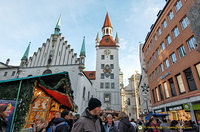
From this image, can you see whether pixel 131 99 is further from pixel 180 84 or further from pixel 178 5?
pixel 178 5

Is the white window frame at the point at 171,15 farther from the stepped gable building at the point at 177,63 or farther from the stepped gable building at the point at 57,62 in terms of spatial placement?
the stepped gable building at the point at 57,62

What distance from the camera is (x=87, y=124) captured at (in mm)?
2049

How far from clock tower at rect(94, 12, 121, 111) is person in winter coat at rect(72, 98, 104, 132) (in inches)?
1168

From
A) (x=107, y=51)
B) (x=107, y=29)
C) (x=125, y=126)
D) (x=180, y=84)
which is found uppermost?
(x=107, y=29)

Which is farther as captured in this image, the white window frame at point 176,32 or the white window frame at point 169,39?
the white window frame at point 169,39

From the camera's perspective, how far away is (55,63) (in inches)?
982

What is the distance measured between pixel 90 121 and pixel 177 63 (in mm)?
16998

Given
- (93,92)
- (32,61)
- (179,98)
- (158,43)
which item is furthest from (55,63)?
(179,98)

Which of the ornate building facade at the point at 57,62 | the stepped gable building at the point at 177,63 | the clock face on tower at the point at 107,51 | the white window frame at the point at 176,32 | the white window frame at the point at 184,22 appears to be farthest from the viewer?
the clock face on tower at the point at 107,51

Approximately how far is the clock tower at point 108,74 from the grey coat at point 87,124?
2970cm

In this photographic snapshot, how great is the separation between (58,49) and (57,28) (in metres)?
7.71

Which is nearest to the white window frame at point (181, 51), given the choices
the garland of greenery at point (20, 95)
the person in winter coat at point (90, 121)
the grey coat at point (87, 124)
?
the person in winter coat at point (90, 121)

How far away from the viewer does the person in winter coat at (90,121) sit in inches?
79.2

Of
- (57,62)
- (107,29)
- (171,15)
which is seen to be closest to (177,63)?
(171,15)
